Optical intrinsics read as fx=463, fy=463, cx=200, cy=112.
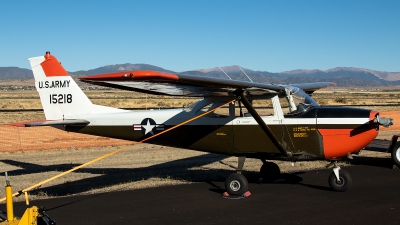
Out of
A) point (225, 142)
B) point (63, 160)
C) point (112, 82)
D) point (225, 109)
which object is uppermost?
point (112, 82)

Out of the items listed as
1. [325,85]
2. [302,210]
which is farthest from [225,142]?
[325,85]

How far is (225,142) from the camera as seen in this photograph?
35.4ft

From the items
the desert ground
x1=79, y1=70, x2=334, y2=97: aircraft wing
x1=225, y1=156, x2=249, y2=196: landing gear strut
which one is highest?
x1=79, y1=70, x2=334, y2=97: aircraft wing

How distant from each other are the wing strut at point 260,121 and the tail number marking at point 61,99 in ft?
15.6

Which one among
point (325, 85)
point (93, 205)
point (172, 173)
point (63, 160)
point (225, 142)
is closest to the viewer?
point (93, 205)

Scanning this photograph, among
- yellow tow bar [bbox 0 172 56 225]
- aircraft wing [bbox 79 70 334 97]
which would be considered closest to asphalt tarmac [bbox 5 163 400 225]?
yellow tow bar [bbox 0 172 56 225]

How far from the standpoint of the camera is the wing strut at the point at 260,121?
390 inches

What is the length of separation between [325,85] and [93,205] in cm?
902

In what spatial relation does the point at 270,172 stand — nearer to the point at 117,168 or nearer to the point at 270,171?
the point at 270,171

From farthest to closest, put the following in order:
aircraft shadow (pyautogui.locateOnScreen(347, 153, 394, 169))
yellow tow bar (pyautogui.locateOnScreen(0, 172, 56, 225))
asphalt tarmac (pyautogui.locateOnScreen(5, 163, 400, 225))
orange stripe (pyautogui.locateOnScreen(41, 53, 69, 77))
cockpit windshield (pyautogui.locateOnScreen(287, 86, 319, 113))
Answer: aircraft shadow (pyautogui.locateOnScreen(347, 153, 394, 169)) < orange stripe (pyautogui.locateOnScreen(41, 53, 69, 77)) < cockpit windshield (pyautogui.locateOnScreen(287, 86, 319, 113)) < asphalt tarmac (pyautogui.locateOnScreen(5, 163, 400, 225)) < yellow tow bar (pyautogui.locateOnScreen(0, 172, 56, 225))

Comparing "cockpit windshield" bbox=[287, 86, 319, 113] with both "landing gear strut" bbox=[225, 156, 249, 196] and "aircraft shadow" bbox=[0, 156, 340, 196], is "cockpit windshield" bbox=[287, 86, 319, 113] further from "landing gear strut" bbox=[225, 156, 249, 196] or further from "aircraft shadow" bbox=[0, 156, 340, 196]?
"landing gear strut" bbox=[225, 156, 249, 196]

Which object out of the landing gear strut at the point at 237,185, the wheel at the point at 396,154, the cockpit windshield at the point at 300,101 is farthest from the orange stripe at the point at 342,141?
the wheel at the point at 396,154

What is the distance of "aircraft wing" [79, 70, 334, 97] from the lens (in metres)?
7.79

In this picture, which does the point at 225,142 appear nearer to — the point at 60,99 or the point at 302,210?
the point at 302,210
